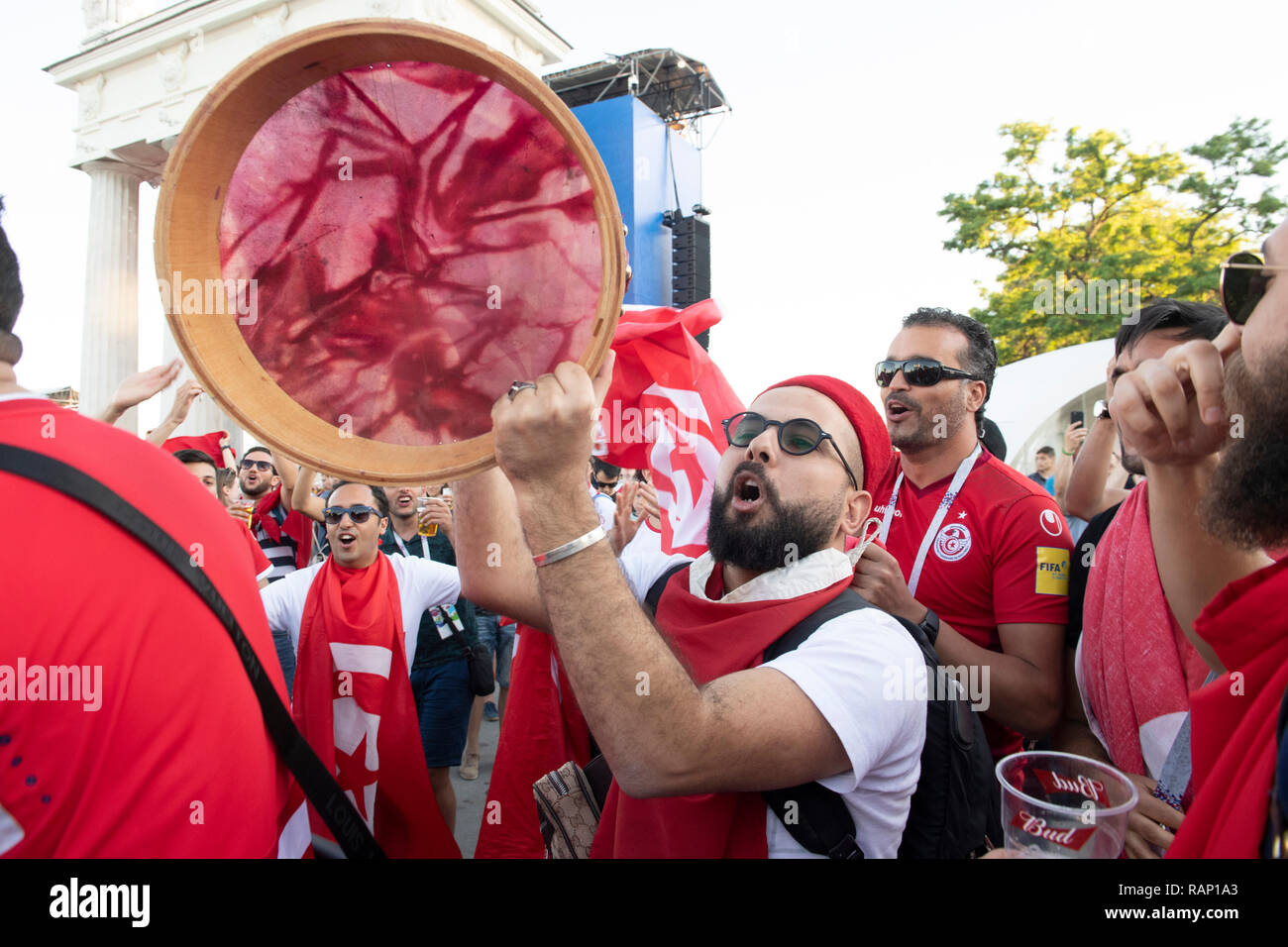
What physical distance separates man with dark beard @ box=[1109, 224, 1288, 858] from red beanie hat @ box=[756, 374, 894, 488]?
770 mm

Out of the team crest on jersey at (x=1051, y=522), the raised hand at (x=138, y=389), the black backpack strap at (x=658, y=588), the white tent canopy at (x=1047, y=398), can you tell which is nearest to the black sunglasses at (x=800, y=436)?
the black backpack strap at (x=658, y=588)

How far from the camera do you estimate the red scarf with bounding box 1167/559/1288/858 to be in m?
0.92

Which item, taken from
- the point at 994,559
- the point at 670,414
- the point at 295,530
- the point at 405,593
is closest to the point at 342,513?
the point at 405,593

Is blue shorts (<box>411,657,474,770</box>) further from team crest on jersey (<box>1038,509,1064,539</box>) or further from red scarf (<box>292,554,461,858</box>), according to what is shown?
team crest on jersey (<box>1038,509,1064,539</box>)

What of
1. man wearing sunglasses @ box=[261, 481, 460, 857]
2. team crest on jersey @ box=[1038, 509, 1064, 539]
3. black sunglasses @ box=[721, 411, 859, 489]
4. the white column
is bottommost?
man wearing sunglasses @ box=[261, 481, 460, 857]

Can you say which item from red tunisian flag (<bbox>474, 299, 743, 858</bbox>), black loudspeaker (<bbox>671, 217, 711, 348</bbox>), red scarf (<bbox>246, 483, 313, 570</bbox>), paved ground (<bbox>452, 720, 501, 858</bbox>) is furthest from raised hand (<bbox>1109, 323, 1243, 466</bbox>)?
black loudspeaker (<bbox>671, 217, 711, 348</bbox>)

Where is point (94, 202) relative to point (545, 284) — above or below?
above

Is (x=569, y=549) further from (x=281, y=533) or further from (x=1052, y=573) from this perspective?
(x=281, y=533)

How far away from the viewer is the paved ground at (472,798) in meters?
4.21

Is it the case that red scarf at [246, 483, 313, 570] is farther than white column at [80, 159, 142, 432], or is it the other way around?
white column at [80, 159, 142, 432]
